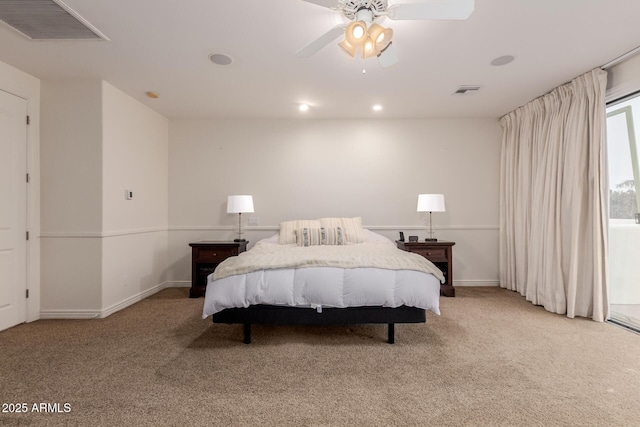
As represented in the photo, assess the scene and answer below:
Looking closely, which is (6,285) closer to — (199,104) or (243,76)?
(199,104)

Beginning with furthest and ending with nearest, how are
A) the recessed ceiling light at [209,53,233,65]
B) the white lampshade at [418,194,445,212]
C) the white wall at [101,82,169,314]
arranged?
the white lampshade at [418,194,445,212] < the white wall at [101,82,169,314] < the recessed ceiling light at [209,53,233,65]

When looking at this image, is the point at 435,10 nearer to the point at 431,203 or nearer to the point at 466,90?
the point at 466,90

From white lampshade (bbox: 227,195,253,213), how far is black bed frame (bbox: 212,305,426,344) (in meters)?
1.94

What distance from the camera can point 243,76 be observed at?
125 inches

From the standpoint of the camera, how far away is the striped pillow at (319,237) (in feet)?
12.6

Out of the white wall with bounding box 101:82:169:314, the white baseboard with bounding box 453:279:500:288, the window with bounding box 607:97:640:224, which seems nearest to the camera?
the window with bounding box 607:97:640:224

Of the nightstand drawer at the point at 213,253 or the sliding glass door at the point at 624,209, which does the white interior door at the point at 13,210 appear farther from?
the sliding glass door at the point at 624,209

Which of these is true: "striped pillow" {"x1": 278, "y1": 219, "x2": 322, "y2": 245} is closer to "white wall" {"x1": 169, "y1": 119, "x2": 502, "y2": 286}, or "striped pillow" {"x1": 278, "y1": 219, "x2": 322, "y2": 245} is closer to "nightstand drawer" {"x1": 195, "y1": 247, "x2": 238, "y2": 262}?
"white wall" {"x1": 169, "y1": 119, "x2": 502, "y2": 286}

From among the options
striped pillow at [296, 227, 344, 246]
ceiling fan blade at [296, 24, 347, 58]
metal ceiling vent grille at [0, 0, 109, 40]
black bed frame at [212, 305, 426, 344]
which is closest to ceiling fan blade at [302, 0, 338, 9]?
ceiling fan blade at [296, 24, 347, 58]

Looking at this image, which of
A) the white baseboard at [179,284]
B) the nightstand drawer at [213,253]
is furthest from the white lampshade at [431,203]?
the white baseboard at [179,284]

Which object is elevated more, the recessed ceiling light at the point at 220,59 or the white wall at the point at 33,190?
the recessed ceiling light at the point at 220,59

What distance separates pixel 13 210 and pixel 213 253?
1985 millimetres

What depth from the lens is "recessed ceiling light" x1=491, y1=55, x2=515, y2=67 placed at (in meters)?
2.80

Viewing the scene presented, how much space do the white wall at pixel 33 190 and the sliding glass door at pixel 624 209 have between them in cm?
588
